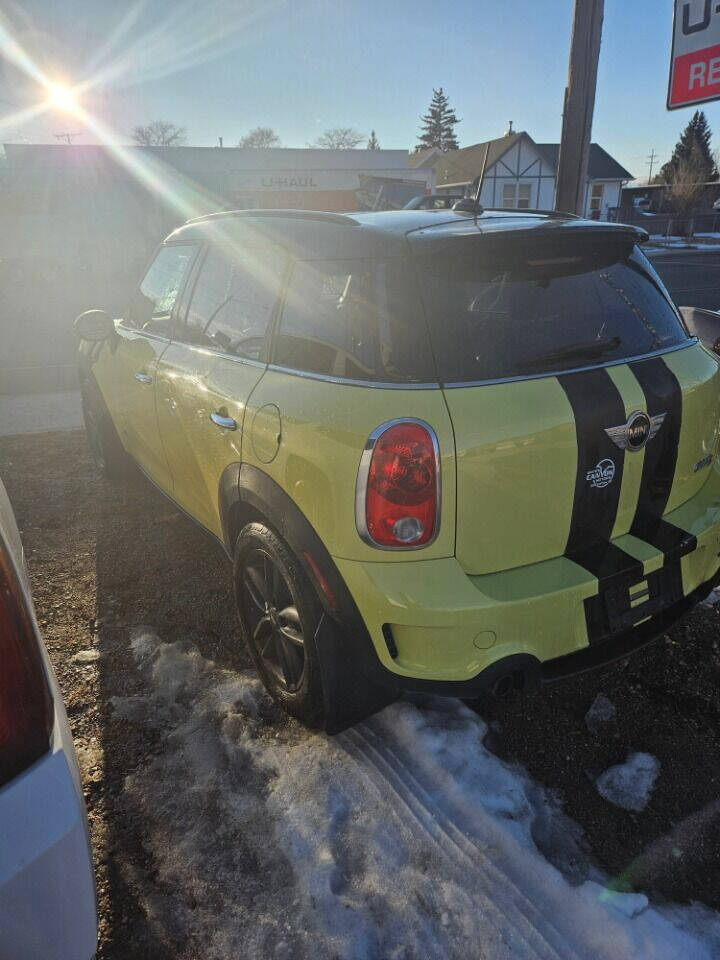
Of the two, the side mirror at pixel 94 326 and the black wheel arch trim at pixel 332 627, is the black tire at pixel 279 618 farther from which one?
the side mirror at pixel 94 326

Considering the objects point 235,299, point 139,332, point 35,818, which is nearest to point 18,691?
point 35,818

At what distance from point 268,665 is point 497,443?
1.31 meters

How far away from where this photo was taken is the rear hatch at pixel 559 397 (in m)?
1.80

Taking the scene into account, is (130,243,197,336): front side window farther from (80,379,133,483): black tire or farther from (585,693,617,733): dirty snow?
(585,693,617,733): dirty snow

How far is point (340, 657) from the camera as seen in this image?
207cm

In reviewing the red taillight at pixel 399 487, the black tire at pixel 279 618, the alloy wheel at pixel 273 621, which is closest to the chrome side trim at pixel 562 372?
the red taillight at pixel 399 487

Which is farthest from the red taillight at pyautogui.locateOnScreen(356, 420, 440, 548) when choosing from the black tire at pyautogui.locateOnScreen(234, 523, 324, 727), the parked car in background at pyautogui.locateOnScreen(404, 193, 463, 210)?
the parked car in background at pyautogui.locateOnScreen(404, 193, 463, 210)

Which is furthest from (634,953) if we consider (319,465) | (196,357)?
(196,357)

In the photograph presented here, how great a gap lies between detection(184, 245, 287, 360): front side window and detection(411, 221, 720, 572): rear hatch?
0.74 meters

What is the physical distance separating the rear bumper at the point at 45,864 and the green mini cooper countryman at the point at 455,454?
878mm

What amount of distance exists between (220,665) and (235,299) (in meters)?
1.54

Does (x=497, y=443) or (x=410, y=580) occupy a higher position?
(x=497, y=443)

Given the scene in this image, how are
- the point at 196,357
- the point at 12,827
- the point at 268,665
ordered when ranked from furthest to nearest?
the point at 196,357 → the point at 268,665 → the point at 12,827

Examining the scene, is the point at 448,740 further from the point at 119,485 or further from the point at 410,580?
the point at 119,485
